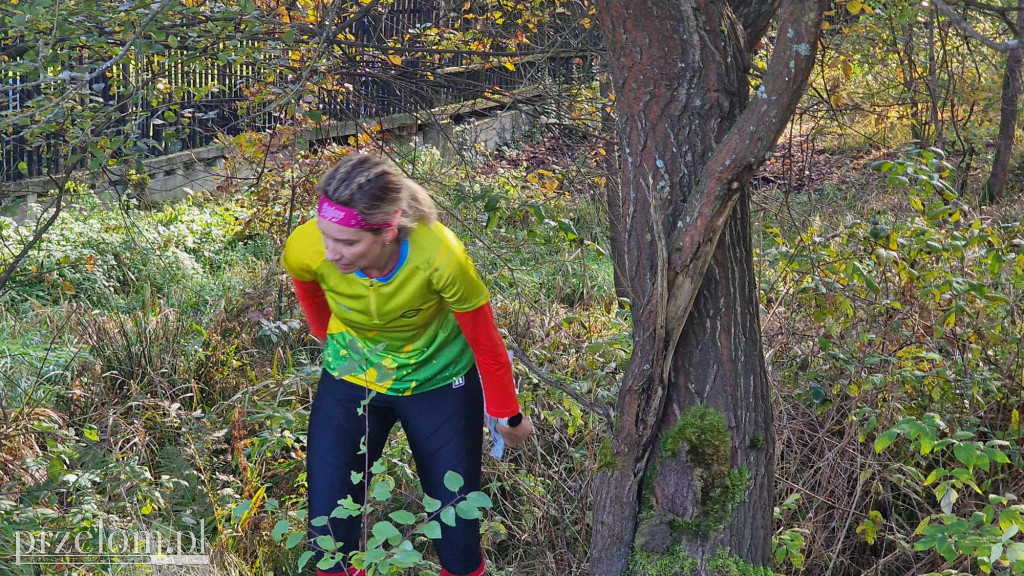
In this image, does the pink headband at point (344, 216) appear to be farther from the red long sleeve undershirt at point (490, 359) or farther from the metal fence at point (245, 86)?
the metal fence at point (245, 86)

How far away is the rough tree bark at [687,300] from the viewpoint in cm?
272

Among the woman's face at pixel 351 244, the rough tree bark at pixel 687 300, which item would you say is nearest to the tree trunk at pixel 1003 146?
the rough tree bark at pixel 687 300

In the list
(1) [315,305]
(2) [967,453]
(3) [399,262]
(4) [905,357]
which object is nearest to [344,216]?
(3) [399,262]

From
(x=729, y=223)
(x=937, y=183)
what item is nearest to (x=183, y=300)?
(x=729, y=223)

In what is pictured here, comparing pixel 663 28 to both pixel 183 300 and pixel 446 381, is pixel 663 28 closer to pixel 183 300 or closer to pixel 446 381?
pixel 446 381

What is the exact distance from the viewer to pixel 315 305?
3180mm

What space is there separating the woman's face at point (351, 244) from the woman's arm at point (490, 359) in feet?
1.06

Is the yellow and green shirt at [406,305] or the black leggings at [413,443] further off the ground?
the yellow and green shirt at [406,305]

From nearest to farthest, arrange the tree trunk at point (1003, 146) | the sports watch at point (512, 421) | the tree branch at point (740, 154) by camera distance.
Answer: the tree branch at point (740, 154) < the sports watch at point (512, 421) < the tree trunk at point (1003, 146)

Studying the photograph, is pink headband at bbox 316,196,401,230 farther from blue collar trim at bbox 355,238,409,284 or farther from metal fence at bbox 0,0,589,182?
metal fence at bbox 0,0,589,182

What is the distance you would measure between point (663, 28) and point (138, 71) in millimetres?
2441

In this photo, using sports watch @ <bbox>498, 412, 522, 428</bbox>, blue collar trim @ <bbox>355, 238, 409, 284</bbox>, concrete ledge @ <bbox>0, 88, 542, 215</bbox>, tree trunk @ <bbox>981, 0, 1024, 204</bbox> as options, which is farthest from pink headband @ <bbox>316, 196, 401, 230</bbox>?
tree trunk @ <bbox>981, 0, 1024, 204</bbox>

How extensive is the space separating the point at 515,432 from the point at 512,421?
39 millimetres

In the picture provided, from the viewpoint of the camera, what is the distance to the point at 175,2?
308 cm
